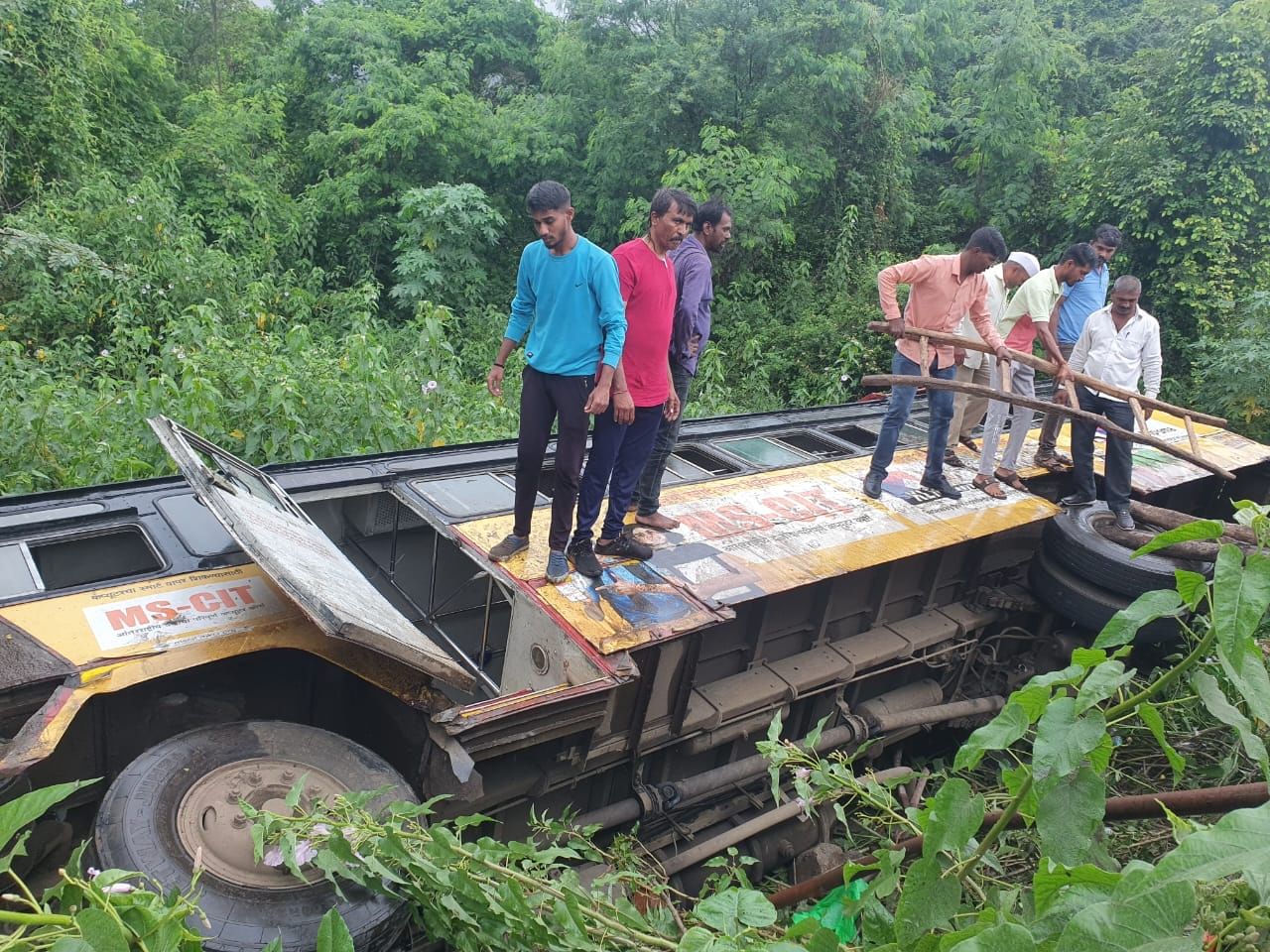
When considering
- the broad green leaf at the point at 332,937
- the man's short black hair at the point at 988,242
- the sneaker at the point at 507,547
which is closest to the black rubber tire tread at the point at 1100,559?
the man's short black hair at the point at 988,242

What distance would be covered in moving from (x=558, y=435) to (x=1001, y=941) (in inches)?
108

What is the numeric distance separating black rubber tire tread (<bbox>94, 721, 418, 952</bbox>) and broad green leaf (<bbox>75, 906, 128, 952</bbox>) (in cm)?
116

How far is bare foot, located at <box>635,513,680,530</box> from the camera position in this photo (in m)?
4.41

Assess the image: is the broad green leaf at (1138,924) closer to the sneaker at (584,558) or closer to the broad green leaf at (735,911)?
the broad green leaf at (735,911)

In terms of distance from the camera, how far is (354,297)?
34.0 ft

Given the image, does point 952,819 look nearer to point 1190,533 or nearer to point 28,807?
point 1190,533

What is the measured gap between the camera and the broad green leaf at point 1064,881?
124 centimetres

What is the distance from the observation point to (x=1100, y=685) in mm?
1327

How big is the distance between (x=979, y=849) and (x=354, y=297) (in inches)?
395

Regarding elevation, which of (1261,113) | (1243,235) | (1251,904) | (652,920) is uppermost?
(1261,113)

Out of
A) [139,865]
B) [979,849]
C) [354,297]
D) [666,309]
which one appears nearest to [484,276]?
[354,297]

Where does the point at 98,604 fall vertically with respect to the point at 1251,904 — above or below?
below

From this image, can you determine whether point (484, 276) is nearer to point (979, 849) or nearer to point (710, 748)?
point (710, 748)

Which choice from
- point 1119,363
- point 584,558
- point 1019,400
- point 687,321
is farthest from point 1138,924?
point 1119,363
